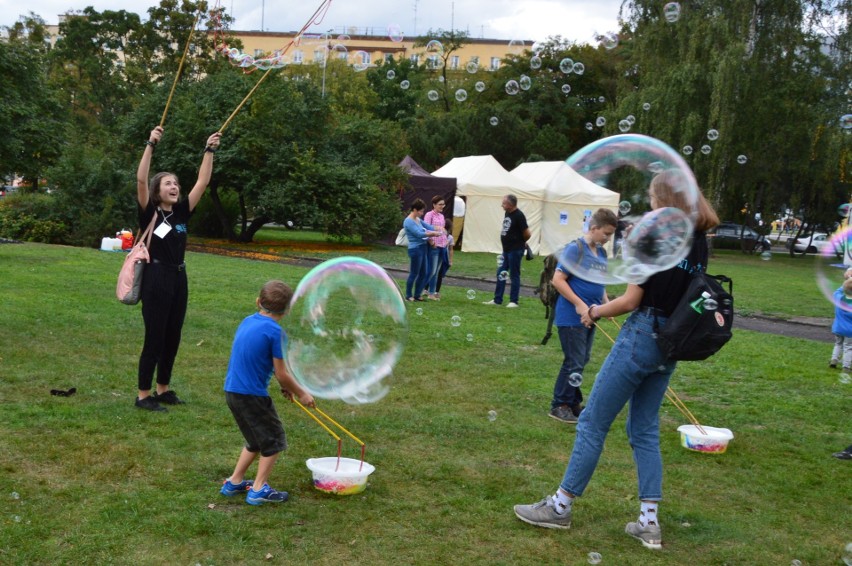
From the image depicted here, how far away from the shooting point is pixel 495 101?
162ft

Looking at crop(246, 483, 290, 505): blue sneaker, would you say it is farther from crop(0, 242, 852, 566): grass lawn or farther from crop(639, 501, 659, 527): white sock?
crop(639, 501, 659, 527): white sock

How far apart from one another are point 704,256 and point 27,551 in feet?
12.0

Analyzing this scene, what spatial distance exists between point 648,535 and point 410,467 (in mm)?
1671

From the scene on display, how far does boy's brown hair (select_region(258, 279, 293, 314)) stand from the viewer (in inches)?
185

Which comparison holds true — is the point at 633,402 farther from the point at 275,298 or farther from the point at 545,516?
the point at 275,298

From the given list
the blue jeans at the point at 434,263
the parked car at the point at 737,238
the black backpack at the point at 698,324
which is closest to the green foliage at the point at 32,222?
the blue jeans at the point at 434,263

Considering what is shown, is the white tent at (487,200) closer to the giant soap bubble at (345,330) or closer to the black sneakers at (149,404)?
the black sneakers at (149,404)

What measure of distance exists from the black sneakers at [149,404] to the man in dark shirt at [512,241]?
7576mm

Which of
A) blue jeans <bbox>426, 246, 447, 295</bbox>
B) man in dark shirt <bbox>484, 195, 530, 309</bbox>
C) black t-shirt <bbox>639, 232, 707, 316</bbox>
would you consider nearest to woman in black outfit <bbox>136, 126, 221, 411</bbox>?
black t-shirt <bbox>639, 232, 707, 316</bbox>

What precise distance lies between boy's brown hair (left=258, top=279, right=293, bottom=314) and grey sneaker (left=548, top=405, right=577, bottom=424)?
3.03m

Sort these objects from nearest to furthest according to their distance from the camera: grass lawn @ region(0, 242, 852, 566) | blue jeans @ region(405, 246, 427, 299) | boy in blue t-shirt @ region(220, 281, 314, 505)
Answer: grass lawn @ region(0, 242, 852, 566) → boy in blue t-shirt @ region(220, 281, 314, 505) → blue jeans @ region(405, 246, 427, 299)

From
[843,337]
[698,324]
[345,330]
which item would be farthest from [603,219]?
[843,337]

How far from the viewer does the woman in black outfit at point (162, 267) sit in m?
6.29

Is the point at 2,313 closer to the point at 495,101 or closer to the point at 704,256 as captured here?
the point at 704,256
